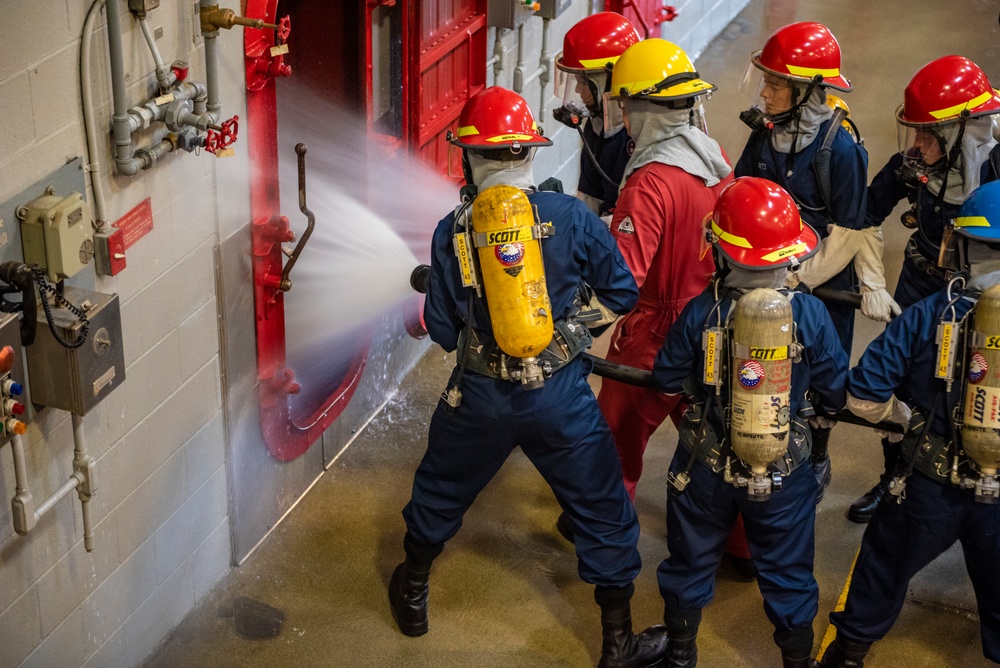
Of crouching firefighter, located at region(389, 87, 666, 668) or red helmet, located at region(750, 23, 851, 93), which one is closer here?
crouching firefighter, located at region(389, 87, 666, 668)

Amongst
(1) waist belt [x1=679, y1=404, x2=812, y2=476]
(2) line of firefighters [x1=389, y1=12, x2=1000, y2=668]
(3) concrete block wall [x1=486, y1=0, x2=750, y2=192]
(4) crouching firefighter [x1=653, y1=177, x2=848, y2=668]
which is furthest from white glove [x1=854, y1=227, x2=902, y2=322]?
(3) concrete block wall [x1=486, y1=0, x2=750, y2=192]

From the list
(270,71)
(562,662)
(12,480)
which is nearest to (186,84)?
(270,71)

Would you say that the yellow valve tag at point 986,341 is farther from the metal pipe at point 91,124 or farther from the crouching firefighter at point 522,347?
the metal pipe at point 91,124

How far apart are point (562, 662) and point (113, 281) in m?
2.36

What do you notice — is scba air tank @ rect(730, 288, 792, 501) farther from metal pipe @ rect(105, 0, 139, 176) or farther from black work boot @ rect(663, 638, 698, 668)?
metal pipe @ rect(105, 0, 139, 176)

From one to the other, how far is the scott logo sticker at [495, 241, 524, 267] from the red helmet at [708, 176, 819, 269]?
707mm

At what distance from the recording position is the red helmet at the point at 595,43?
19.2 feet

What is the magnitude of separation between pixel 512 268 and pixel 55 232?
150cm

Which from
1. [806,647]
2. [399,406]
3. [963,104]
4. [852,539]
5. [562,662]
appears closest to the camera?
[806,647]

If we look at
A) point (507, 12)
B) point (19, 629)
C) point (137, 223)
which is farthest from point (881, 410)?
point (507, 12)

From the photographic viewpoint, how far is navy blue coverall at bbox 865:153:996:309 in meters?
5.53

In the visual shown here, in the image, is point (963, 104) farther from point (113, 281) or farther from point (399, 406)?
point (113, 281)

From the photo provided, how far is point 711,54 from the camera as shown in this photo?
12422 mm

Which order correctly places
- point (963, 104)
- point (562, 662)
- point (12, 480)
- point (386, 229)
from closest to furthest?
point (12, 480)
point (562, 662)
point (963, 104)
point (386, 229)
